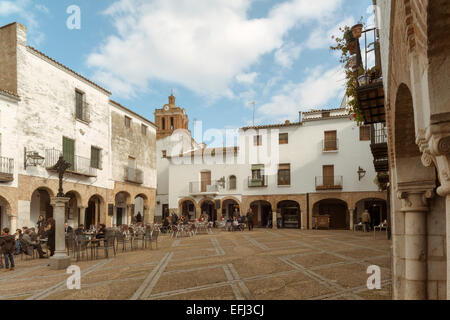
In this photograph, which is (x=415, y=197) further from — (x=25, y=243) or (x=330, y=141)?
(x=330, y=141)

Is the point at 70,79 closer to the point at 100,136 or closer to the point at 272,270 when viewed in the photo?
the point at 100,136

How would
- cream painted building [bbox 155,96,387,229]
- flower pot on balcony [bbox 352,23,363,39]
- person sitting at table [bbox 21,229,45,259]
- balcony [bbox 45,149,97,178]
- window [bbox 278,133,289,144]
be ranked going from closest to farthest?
flower pot on balcony [bbox 352,23,363,39]
person sitting at table [bbox 21,229,45,259]
balcony [bbox 45,149,97,178]
cream painted building [bbox 155,96,387,229]
window [bbox 278,133,289,144]

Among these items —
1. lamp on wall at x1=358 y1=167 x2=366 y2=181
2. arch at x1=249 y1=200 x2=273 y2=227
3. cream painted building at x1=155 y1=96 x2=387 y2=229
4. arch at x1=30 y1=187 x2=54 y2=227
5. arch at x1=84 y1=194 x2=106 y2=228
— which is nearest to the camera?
arch at x1=30 y1=187 x2=54 y2=227

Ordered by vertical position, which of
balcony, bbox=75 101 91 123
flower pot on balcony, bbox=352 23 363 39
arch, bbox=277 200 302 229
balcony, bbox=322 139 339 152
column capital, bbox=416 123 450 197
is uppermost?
balcony, bbox=75 101 91 123

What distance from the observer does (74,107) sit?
17.8 metres

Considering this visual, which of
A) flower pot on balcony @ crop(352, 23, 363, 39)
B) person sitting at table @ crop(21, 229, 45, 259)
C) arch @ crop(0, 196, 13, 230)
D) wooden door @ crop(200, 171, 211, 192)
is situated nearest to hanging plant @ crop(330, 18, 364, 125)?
flower pot on balcony @ crop(352, 23, 363, 39)

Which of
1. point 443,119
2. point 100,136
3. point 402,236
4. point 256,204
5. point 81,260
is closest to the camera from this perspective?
point 443,119

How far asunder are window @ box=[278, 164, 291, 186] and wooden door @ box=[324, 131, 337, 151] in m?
3.33

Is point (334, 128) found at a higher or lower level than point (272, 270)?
higher

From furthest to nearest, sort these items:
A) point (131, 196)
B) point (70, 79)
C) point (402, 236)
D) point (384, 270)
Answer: point (131, 196)
point (70, 79)
point (384, 270)
point (402, 236)

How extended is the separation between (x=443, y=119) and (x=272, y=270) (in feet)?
20.8

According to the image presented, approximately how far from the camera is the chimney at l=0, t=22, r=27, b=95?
14367mm

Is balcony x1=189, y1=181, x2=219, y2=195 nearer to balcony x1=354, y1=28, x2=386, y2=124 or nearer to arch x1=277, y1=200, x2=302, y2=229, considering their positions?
arch x1=277, y1=200, x2=302, y2=229

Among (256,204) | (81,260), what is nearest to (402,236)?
(81,260)
